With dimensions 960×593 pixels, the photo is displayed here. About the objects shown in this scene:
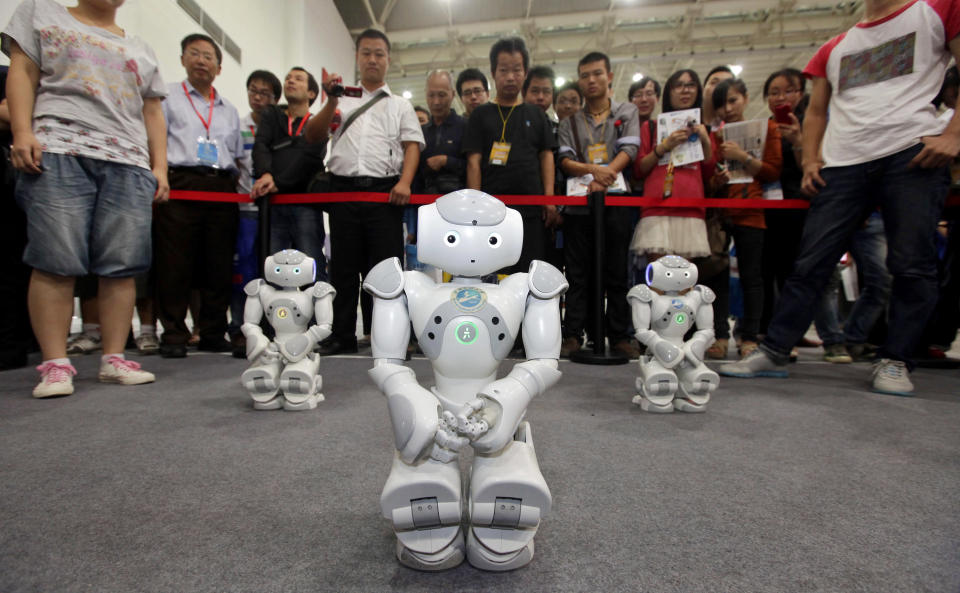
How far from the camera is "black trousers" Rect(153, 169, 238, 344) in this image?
9.65 feet

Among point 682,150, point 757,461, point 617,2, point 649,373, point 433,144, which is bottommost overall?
point 757,461

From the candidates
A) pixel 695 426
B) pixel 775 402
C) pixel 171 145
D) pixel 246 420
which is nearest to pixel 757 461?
pixel 695 426

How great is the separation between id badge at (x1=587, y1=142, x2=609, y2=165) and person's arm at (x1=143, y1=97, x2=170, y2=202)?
7.60 ft

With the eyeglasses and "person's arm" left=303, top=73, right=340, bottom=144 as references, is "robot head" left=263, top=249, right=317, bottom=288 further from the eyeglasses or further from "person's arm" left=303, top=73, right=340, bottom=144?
the eyeglasses

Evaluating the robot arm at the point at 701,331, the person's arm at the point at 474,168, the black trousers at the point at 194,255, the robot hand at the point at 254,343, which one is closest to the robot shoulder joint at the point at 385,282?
the robot hand at the point at 254,343

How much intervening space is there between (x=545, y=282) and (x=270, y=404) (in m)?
1.37

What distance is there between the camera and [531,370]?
96cm

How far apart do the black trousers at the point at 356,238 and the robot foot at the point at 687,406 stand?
1714 millimetres

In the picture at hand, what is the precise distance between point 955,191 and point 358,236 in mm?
3561

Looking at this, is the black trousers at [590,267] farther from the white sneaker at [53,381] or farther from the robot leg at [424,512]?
the white sneaker at [53,381]

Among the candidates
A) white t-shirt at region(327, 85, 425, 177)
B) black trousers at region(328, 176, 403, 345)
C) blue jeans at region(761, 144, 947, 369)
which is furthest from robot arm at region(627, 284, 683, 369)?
white t-shirt at region(327, 85, 425, 177)

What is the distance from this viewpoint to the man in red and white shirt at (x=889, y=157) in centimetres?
201

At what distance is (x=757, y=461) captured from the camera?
55.2 inches

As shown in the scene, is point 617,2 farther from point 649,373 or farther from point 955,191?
point 649,373
